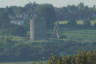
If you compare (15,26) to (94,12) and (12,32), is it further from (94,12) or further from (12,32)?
(94,12)

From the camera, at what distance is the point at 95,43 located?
39719 mm

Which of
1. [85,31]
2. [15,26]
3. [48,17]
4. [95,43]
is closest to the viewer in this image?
[95,43]

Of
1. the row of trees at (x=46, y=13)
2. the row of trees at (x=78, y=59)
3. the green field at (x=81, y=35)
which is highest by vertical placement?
the row of trees at (x=78, y=59)

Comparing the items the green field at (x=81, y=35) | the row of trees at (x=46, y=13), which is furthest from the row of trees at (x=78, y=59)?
the row of trees at (x=46, y=13)

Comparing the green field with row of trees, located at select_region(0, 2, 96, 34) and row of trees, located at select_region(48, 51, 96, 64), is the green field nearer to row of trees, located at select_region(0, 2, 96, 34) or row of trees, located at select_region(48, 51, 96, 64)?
row of trees, located at select_region(0, 2, 96, 34)

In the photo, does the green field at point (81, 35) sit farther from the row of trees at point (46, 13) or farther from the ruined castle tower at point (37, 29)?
the row of trees at point (46, 13)

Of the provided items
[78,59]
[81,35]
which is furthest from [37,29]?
[78,59]

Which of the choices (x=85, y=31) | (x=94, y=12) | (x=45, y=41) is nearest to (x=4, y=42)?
(x=45, y=41)

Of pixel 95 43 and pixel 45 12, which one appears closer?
pixel 95 43

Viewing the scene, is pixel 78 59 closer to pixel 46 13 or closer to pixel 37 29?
pixel 37 29

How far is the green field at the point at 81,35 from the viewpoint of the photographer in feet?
134

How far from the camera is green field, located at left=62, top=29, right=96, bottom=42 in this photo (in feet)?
134

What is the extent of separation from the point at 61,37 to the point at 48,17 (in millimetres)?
11061

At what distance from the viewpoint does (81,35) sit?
135 ft
